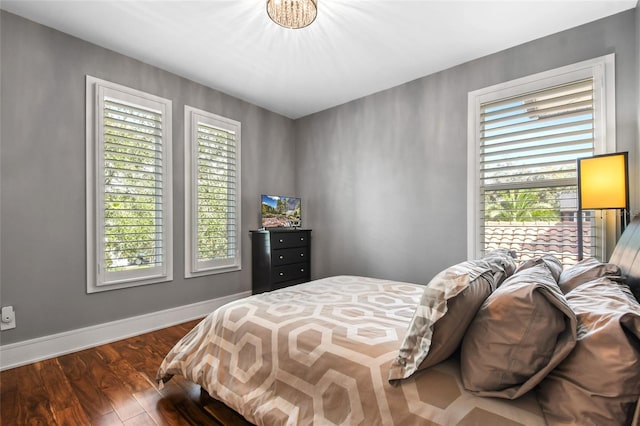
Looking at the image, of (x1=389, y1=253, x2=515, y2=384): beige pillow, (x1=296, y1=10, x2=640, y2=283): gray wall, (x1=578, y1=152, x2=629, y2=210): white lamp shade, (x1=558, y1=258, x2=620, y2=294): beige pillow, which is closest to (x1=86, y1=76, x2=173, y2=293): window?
(x1=296, y1=10, x2=640, y2=283): gray wall

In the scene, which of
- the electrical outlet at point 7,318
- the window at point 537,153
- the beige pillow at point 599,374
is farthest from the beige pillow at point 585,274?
the electrical outlet at point 7,318

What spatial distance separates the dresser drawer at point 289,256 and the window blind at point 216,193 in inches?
20.0

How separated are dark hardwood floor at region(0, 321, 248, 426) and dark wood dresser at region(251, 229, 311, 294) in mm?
1482

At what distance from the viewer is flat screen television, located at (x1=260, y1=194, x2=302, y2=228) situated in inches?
155

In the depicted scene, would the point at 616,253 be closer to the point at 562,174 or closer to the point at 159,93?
the point at 562,174

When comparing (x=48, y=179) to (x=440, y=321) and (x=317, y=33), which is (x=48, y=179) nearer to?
(x=317, y=33)

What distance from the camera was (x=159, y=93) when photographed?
3.10 meters

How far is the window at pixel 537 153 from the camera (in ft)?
7.77

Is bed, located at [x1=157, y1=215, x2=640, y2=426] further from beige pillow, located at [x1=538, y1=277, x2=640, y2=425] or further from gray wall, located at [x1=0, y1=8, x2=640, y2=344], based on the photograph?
gray wall, located at [x1=0, y1=8, x2=640, y2=344]

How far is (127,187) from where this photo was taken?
2.82 metres

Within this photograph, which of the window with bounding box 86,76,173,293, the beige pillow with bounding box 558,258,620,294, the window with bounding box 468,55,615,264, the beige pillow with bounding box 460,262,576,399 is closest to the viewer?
the beige pillow with bounding box 460,262,576,399

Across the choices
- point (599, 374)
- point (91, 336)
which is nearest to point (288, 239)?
point (91, 336)

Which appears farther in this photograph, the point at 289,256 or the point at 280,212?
the point at 280,212

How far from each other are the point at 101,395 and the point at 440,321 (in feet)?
6.73
